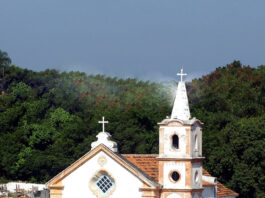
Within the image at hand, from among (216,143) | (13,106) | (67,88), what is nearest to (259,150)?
(216,143)

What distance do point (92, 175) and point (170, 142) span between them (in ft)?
16.0

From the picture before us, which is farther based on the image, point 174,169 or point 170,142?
point 170,142

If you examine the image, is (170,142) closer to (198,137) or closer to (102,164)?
(198,137)

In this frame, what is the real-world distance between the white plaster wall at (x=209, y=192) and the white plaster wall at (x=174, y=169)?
2748mm

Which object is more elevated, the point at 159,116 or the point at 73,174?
the point at 159,116

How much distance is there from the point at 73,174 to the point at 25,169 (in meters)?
31.8

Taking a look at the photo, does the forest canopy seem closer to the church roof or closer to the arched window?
the church roof

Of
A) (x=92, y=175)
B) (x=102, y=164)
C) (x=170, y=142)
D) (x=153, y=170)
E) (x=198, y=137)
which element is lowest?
(x=92, y=175)

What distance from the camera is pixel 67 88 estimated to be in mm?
120250

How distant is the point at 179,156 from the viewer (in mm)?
58469

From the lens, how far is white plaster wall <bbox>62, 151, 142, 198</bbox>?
59.4 metres

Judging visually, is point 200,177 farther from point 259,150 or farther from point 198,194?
point 259,150

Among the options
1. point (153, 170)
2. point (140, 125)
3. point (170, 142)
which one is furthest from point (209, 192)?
point (140, 125)

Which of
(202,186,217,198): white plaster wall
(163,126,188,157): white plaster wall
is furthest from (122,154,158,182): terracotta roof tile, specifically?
(202,186,217,198): white plaster wall
